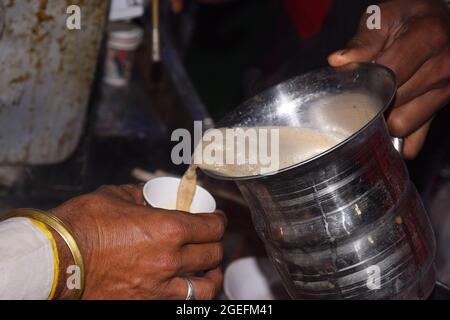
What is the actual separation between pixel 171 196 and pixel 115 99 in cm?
161

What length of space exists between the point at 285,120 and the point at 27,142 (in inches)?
47.7

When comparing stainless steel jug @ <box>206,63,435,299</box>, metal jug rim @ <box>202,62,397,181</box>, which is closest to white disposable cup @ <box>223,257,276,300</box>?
stainless steel jug @ <box>206,63,435,299</box>

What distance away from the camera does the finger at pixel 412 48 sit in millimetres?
1718

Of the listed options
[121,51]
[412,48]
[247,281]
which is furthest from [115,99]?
[412,48]

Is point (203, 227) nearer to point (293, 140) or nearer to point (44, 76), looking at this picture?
point (293, 140)

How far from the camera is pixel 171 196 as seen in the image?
1817 millimetres

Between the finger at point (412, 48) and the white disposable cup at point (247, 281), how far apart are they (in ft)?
3.04

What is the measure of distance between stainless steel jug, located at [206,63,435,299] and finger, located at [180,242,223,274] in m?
0.19

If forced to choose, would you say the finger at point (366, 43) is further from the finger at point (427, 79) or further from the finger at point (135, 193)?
the finger at point (135, 193)

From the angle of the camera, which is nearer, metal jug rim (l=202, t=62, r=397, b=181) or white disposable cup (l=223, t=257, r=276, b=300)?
metal jug rim (l=202, t=62, r=397, b=181)

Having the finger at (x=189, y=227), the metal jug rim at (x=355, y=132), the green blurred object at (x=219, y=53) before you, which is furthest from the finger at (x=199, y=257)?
the green blurred object at (x=219, y=53)

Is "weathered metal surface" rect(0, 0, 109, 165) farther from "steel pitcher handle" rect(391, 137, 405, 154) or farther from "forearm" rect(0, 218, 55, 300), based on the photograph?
"steel pitcher handle" rect(391, 137, 405, 154)

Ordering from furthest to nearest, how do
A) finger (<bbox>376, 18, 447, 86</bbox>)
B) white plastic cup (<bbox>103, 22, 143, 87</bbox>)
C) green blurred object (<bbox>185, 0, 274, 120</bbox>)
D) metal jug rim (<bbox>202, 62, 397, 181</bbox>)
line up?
green blurred object (<bbox>185, 0, 274, 120</bbox>) → white plastic cup (<bbox>103, 22, 143, 87</bbox>) → finger (<bbox>376, 18, 447, 86</bbox>) → metal jug rim (<bbox>202, 62, 397, 181</bbox>)

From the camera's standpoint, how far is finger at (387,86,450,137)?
1.82 meters
